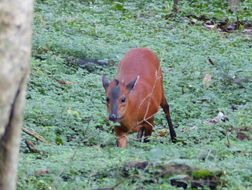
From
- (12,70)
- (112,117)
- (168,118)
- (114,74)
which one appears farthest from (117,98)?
(12,70)

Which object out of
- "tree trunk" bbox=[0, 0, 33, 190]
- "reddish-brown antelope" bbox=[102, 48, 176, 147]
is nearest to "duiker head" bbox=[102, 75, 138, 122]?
"reddish-brown antelope" bbox=[102, 48, 176, 147]

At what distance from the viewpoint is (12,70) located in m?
3.52

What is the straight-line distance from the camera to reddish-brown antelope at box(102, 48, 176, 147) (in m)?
8.42

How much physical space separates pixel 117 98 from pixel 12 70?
16.2 ft

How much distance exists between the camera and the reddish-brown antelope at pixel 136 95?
A: 8422 mm

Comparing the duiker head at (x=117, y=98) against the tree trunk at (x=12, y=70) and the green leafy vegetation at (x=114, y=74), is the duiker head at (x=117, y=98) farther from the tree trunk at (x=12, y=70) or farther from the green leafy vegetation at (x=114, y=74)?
the tree trunk at (x=12, y=70)

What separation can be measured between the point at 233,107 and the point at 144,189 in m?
5.27

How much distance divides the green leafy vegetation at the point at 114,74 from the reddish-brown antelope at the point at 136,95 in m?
0.23

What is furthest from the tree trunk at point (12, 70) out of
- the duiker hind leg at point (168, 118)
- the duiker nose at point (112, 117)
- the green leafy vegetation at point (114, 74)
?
the duiker hind leg at point (168, 118)

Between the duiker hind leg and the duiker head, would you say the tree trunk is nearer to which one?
the duiker head

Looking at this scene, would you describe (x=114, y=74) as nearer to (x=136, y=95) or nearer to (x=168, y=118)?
(x=168, y=118)

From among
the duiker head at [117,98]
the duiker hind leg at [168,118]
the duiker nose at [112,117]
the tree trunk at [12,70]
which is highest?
the tree trunk at [12,70]

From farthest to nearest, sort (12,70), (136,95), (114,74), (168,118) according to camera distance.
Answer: (114,74) → (168,118) → (136,95) → (12,70)

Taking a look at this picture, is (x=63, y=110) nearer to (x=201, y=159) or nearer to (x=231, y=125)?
(x=231, y=125)
